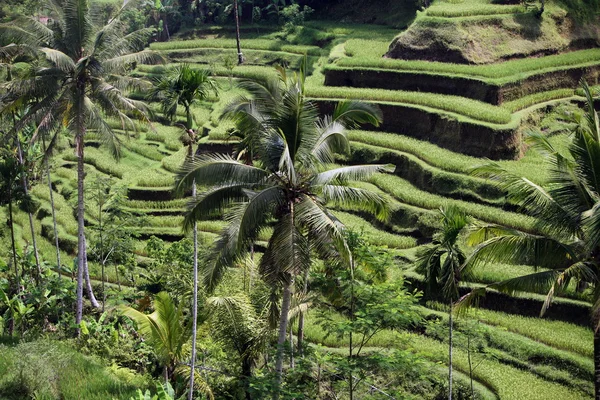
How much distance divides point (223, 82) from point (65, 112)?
24.0 meters

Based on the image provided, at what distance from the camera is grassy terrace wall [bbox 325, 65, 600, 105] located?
3478cm

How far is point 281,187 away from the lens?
603 inches

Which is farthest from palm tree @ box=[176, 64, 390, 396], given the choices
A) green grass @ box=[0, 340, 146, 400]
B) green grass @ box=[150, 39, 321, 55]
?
green grass @ box=[150, 39, 321, 55]

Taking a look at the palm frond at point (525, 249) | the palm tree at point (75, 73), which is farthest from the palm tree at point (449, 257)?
the palm tree at point (75, 73)

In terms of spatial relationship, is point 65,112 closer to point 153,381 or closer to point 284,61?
point 153,381

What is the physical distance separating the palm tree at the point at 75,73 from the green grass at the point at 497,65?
16.3 m

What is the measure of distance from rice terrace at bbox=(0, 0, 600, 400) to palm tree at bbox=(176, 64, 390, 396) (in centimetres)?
4

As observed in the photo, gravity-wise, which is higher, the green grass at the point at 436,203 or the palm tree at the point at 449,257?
the palm tree at the point at 449,257

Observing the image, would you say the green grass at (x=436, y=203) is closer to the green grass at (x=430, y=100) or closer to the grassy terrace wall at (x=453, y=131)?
the grassy terrace wall at (x=453, y=131)

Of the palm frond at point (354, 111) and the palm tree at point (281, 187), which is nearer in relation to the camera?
the palm tree at point (281, 187)

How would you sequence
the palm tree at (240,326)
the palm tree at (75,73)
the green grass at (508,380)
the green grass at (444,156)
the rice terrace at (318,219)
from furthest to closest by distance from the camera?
1. the green grass at (444,156)
2. the palm tree at (75,73)
3. the green grass at (508,380)
4. the palm tree at (240,326)
5. the rice terrace at (318,219)

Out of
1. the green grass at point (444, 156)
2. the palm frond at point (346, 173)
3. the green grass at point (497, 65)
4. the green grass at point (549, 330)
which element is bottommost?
the green grass at point (549, 330)

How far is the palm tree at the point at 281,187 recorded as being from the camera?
1491cm

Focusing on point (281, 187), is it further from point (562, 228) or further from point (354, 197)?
point (562, 228)
